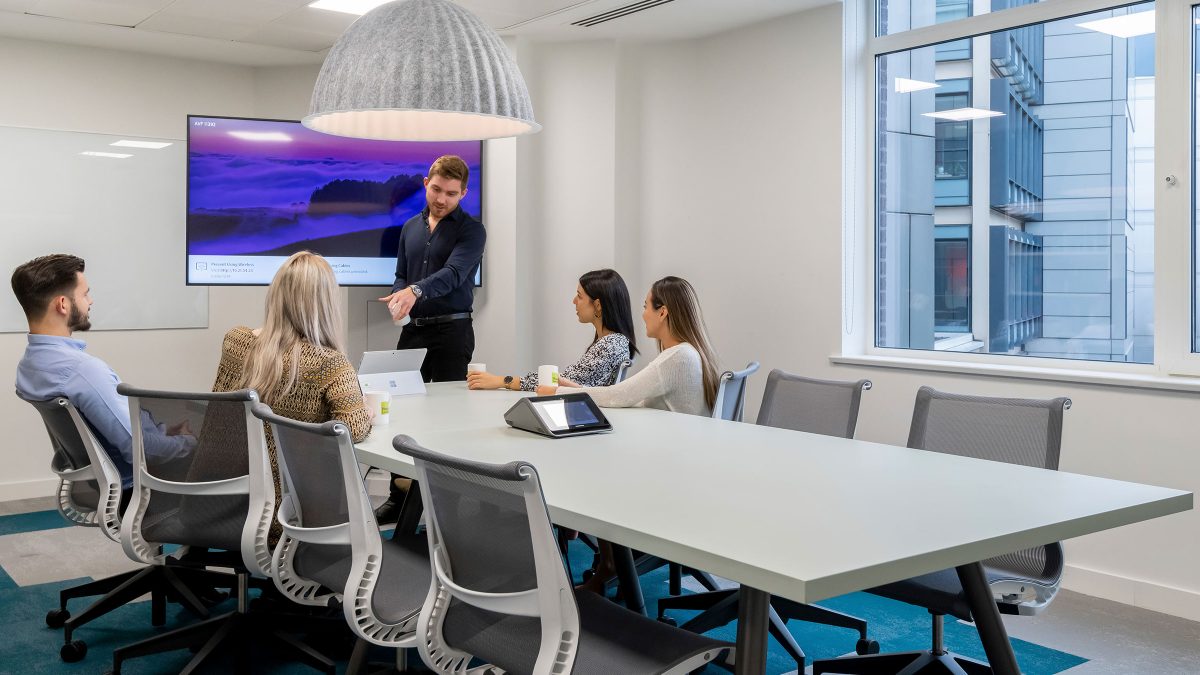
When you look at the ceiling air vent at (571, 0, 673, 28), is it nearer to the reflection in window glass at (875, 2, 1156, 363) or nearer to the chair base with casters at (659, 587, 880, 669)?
the reflection in window glass at (875, 2, 1156, 363)

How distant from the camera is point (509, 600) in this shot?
6.52ft

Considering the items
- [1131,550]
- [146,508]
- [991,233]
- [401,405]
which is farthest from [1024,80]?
[146,508]

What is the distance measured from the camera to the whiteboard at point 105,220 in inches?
238

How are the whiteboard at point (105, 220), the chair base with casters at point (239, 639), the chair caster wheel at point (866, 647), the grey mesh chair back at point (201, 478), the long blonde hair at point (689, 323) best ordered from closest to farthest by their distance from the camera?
1. the grey mesh chair back at point (201, 478)
2. the chair base with casters at point (239, 639)
3. the chair caster wheel at point (866, 647)
4. the long blonde hair at point (689, 323)
5. the whiteboard at point (105, 220)

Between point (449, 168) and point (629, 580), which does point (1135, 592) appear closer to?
point (629, 580)

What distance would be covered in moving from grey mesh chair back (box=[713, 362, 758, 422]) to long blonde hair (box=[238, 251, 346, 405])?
138 cm

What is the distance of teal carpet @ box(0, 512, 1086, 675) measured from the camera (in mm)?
3402

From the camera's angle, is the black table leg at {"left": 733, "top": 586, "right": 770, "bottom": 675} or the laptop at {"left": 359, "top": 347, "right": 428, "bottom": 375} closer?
the black table leg at {"left": 733, "top": 586, "right": 770, "bottom": 675}

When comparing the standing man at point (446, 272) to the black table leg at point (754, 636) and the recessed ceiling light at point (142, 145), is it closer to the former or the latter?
the recessed ceiling light at point (142, 145)

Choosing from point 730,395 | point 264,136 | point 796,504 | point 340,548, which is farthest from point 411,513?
point 264,136

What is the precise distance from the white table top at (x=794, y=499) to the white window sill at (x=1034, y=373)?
1.67 metres

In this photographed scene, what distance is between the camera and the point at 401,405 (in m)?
3.94

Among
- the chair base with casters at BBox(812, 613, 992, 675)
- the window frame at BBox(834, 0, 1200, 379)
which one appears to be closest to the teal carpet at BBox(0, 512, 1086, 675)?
the chair base with casters at BBox(812, 613, 992, 675)

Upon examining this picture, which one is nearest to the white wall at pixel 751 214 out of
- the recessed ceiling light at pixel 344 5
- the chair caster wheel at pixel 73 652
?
the recessed ceiling light at pixel 344 5
